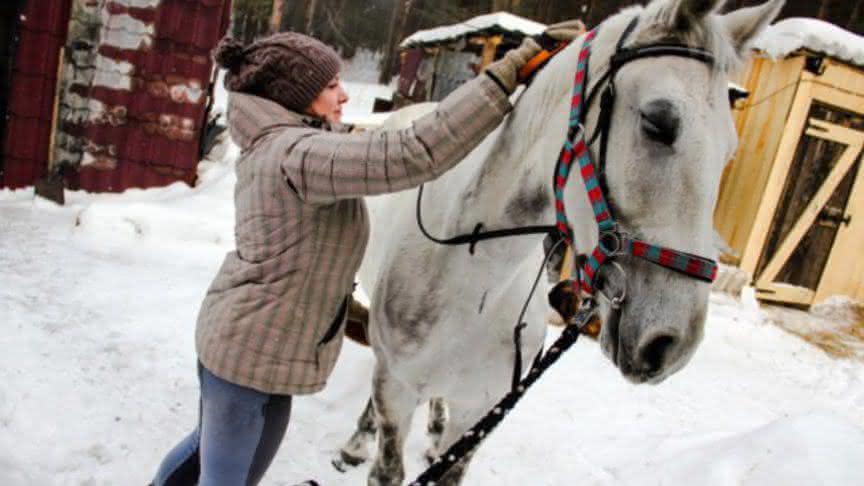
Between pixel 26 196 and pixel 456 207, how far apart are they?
620 centimetres

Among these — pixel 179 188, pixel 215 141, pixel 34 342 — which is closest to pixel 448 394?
pixel 34 342

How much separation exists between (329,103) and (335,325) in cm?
64

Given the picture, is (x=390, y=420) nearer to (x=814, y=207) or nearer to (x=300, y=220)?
(x=300, y=220)

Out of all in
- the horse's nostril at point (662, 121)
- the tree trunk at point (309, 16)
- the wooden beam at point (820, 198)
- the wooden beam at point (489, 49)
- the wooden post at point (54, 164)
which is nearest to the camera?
the horse's nostril at point (662, 121)

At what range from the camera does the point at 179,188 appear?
6348mm

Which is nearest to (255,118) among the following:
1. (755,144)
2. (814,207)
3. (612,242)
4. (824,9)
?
(612,242)

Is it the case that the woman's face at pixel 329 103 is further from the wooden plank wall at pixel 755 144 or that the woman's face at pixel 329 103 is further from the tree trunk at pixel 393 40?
the tree trunk at pixel 393 40

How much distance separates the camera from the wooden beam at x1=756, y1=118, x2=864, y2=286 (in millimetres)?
7047

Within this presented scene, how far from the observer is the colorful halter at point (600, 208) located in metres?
1.04

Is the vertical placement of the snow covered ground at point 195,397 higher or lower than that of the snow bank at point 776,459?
lower

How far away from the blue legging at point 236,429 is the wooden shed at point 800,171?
6.98 metres

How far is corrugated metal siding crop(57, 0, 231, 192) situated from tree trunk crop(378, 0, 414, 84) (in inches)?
607

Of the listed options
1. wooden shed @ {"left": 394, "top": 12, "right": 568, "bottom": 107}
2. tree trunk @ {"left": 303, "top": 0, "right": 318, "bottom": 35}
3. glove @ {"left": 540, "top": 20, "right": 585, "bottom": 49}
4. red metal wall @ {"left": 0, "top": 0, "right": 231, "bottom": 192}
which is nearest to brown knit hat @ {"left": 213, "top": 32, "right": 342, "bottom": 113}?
glove @ {"left": 540, "top": 20, "right": 585, "bottom": 49}

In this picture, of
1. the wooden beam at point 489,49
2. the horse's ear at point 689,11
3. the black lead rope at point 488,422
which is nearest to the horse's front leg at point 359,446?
the black lead rope at point 488,422
